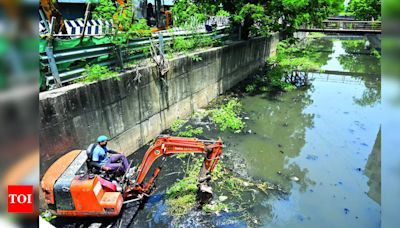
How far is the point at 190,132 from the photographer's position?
1123 cm

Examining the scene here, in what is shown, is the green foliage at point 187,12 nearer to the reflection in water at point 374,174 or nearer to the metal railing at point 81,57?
the metal railing at point 81,57

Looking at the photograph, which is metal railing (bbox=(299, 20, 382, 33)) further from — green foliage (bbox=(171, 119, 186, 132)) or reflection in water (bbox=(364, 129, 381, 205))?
green foliage (bbox=(171, 119, 186, 132))

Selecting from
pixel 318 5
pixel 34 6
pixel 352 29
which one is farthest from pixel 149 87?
pixel 352 29

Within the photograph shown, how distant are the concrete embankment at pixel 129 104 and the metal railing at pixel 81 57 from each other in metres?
0.48

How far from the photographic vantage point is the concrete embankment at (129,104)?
7.00m

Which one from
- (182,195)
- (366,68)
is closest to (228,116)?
(182,195)

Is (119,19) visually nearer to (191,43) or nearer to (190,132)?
(190,132)

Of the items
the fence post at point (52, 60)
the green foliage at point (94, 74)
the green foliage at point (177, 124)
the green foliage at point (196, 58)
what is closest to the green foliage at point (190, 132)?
the green foliage at point (177, 124)

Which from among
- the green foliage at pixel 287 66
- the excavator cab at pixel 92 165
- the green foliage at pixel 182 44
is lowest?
the excavator cab at pixel 92 165

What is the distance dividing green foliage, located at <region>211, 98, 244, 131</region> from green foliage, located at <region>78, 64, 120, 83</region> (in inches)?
197

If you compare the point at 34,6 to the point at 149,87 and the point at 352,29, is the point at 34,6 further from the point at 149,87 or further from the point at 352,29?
the point at 352,29

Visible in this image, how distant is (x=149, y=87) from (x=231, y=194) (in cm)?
473

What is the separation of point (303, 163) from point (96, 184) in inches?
263

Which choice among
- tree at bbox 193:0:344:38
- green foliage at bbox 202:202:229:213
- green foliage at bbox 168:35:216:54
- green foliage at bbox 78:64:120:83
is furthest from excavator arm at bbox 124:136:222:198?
tree at bbox 193:0:344:38
